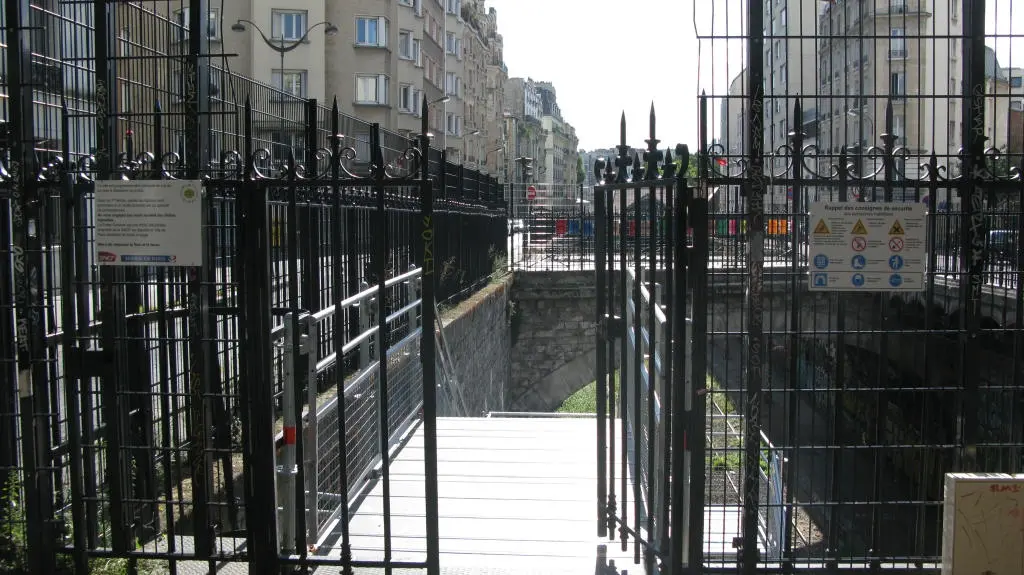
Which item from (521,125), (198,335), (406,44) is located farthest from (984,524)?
(521,125)

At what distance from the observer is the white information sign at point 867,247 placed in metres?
4.28

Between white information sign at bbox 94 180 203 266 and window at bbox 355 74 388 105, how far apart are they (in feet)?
115

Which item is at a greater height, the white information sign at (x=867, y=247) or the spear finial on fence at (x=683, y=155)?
the spear finial on fence at (x=683, y=155)

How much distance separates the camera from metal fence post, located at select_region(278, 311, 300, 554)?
4602 mm

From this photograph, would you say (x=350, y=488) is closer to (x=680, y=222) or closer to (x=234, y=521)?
(x=234, y=521)

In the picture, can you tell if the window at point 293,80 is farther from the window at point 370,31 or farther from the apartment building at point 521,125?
the apartment building at point 521,125

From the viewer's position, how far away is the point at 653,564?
15.2 ft

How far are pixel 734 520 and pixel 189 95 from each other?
195 inches

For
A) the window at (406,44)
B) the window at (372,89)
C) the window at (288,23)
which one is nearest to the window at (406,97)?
the window at (406,44)

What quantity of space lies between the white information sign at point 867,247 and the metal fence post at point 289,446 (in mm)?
2601

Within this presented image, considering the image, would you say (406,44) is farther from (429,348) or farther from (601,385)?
(429,348)

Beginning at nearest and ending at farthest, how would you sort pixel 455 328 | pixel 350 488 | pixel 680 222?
1. pixel 680 222
2. pixel 350 488
3. pixel 455 328

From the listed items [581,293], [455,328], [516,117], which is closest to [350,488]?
[455,328]

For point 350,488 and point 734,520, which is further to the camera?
point 734,520
